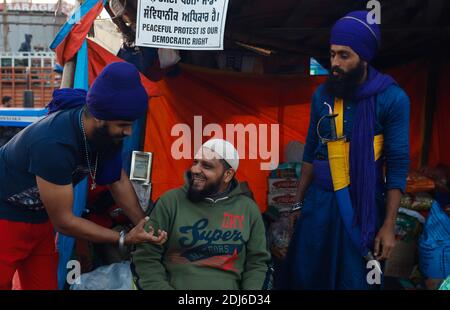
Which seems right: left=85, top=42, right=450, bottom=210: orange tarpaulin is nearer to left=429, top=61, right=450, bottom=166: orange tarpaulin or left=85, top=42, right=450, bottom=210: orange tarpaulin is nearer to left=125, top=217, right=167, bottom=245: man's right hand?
left=429, top=61, right=450, bottom=166: orange tarpaulin

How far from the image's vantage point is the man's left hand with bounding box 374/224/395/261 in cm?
294

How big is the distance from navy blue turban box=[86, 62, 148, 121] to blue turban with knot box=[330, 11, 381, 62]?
1.11m

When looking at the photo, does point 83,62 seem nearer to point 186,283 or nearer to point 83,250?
point 83,250

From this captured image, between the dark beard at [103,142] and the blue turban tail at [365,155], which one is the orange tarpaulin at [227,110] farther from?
the blue turban tail at [365,155]

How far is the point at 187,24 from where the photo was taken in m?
3.68

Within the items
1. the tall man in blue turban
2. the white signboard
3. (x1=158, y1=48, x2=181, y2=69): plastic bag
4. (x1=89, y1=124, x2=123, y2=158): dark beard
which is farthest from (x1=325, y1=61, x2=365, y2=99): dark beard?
(x1=158, y1=48, x2=181, y2=69): plastic bag

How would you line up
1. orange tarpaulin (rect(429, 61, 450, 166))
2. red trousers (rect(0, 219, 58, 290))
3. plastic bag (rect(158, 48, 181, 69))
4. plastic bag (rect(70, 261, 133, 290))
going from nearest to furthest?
red trousers (rect(0, 219, 58, 290)) → plastic bag (rect(70, 261, 133, 290)) → plastic bag (rect(158, 48, 181, 69)) → orange tarpaulin (rect(429, 61, 450, 166))

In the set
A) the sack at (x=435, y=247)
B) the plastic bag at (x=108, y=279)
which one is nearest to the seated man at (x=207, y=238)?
the plastic bag at (x=108, y=279)

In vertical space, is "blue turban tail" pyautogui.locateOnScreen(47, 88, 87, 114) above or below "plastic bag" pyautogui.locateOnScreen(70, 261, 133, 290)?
above

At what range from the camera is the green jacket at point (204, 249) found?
291 centimetres

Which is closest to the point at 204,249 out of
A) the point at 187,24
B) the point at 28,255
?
the point at 28,255

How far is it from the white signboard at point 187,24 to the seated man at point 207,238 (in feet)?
2.93

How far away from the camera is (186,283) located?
2928 mm
